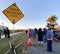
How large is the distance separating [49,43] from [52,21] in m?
84.3

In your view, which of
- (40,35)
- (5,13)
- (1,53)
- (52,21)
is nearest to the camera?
(5,13)

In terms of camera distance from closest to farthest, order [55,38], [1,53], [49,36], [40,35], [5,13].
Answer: [5,13] → [1,53] → [49,36] → [40,35] → [55,38]

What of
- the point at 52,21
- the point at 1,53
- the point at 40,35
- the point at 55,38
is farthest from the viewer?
the point at 52,21

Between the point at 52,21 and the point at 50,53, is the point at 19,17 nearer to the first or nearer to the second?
the point at 50,53

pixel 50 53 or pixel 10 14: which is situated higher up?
pixel 10 14

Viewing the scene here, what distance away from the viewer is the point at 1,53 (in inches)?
797

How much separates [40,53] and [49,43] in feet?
9.65

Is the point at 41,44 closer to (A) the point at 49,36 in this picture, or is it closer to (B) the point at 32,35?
(A) the point at 49,36

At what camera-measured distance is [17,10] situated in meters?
15.5

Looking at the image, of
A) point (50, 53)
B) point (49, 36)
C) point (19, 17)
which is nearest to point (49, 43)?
point (49, 36)

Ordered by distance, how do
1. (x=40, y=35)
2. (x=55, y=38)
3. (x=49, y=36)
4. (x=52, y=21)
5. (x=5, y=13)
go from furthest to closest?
(x=52, y=21) → (x=55, y=38) → (x=40, y=35) → (x=49, y=36) → (x=5, y=13)

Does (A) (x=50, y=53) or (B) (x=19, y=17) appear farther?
(A) (x=50, y=53)

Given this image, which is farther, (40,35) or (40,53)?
(40,35)

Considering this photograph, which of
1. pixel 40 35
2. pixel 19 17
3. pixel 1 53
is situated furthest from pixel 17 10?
pixel 40 35
